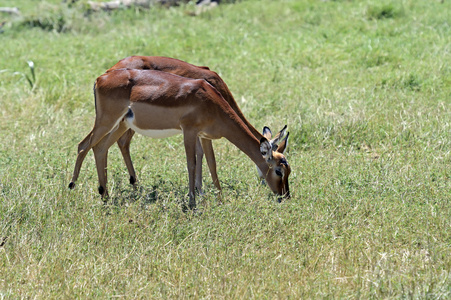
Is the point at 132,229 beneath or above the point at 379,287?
beneath

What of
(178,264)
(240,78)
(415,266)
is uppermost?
(415,266)

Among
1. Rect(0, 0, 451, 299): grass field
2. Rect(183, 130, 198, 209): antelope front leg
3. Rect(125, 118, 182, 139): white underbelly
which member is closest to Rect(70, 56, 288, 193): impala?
Rect(0, 0, 451, 299): grass field

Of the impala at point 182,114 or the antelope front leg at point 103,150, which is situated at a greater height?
the impala at point 182,114

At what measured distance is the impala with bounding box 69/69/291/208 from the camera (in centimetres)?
592

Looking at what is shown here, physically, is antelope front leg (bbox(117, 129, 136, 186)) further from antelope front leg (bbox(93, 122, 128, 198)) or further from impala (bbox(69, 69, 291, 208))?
impala (bbox(69, 69, 291, 208))

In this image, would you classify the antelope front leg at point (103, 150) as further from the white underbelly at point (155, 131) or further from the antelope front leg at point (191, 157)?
the antelope front leg at point (191, 157)

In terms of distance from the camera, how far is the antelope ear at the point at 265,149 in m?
5.83

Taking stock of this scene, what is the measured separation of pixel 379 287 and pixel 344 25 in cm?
822

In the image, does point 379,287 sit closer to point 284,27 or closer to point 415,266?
point 415,266

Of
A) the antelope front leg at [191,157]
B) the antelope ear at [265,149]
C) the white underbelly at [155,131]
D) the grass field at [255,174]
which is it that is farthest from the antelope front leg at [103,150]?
the antelope ear at [265,149]

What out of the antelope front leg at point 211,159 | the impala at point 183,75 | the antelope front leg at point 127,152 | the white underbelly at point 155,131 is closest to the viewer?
the white underbelly at point 155,131

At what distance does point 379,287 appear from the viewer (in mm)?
4117

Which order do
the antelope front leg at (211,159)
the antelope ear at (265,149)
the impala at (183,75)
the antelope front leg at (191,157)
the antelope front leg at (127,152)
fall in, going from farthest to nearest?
the antelope front leg at (127,152), the impala at (183,75), the antelope front leg at (211,159), the antelope front leg at (191,157), the antelope ear at (265,149)

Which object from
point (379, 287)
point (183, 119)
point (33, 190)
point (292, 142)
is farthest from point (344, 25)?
point (379, 287)
